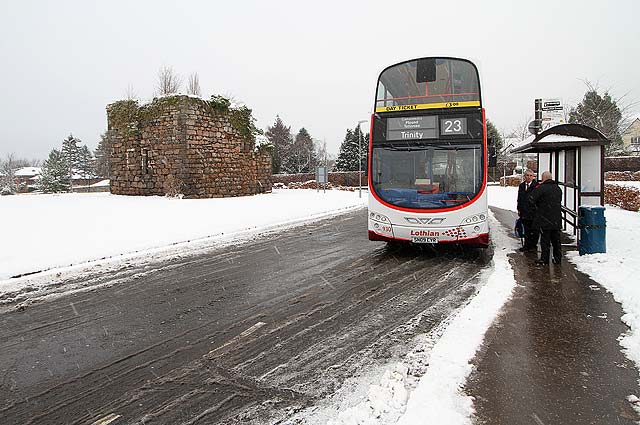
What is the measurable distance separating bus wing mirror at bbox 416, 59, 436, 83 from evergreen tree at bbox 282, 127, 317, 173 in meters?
58.3

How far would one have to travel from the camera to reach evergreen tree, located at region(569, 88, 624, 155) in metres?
30.1

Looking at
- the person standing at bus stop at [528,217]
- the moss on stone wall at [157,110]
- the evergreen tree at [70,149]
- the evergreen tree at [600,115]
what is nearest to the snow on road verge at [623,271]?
the person standing at bus stop at [528,217]

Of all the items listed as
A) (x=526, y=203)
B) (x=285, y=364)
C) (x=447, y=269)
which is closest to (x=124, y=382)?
(x=285, y=364)

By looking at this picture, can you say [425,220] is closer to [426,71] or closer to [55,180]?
[426,71]

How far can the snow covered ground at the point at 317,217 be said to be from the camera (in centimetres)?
324

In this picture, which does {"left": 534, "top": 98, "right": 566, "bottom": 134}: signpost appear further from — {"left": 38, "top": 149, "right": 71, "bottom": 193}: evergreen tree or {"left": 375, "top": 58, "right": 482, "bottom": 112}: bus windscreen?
{"left": 38, "top": 149, "right": 71, "bottom": 193}: evergreen tree

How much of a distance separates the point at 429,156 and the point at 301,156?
6540 centimetres

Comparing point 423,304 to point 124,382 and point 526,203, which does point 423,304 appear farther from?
point 526,203

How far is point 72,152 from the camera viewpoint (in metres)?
79.3

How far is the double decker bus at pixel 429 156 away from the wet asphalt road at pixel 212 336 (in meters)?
0.76

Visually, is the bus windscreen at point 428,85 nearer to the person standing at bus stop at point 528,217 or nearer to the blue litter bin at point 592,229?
the person standing at bus stop at point 528,217

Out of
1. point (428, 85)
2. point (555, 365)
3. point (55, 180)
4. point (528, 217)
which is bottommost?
point (555, 365)

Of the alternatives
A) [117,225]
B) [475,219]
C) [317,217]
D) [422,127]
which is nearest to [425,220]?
[475,219]

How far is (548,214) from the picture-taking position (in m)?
8.00
